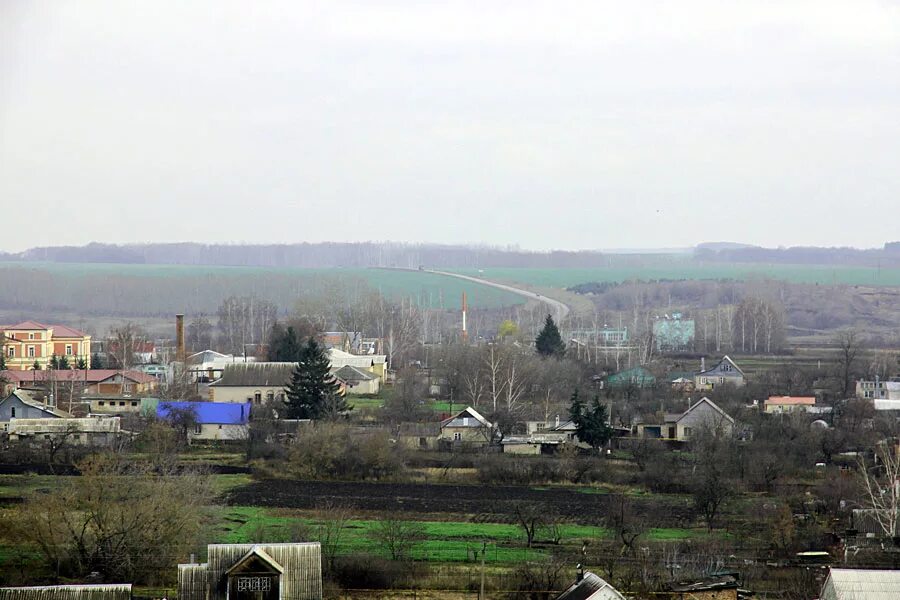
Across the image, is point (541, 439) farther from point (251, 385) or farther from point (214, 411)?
point (251, 385)

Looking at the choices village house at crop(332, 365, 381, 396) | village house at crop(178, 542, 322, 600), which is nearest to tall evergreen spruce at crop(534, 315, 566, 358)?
village house at crop(332, 365, 381, 396)

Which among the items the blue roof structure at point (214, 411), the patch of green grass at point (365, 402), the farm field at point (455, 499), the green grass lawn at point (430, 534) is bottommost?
the farm field at point (455, 499)

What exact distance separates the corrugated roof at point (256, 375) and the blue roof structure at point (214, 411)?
148 inches

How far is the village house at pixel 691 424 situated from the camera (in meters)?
30.4

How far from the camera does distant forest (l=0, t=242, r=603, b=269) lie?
152625mm

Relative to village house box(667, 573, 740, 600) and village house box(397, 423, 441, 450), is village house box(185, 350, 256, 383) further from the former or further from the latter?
village house box(667, 573, 740, 600)

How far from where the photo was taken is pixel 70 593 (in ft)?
46.3

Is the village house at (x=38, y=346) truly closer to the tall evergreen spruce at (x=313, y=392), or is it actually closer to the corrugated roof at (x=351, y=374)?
the corrugated roof at (x=351, y=374)

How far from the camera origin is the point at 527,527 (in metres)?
20.4

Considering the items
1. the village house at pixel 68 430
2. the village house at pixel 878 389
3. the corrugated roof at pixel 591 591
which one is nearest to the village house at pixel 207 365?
the village house at pixel 68 430

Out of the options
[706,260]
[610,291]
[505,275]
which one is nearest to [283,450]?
[610,291]

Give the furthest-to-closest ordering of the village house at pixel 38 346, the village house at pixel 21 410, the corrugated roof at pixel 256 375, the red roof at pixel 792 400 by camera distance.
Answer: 1. the village house at pixel 38 346
2. the corrugated roof at pixel 256 375
3. the red roof at pixel 792 400
4. the village house at pixel 21 410

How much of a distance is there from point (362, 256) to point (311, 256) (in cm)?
597

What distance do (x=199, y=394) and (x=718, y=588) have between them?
23955 millimetres
